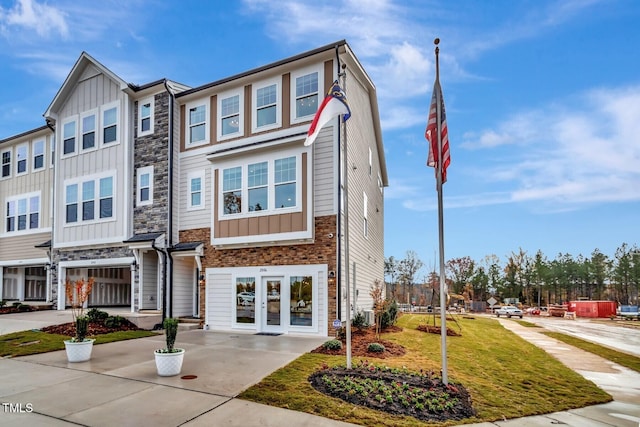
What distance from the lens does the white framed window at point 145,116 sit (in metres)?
16.8

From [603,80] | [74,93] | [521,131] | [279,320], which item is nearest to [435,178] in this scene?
[279,320]

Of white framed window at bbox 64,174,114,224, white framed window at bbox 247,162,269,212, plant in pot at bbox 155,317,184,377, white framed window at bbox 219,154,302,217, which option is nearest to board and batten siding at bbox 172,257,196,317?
white framed window at bbox 219,154,302,217

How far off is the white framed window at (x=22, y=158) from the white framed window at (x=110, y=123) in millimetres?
8371

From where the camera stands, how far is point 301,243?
1317cm

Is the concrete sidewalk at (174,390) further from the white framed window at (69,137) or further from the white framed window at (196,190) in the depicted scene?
the white framed window at (69,137)

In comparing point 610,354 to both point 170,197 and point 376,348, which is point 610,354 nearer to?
point 376,348

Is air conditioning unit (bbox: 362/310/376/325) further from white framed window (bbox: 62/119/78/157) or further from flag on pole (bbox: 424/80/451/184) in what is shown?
white framed window (bbox: 62/119/78/157)

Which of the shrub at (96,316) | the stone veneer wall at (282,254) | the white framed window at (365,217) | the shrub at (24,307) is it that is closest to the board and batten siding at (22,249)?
the shrub at (24,307)

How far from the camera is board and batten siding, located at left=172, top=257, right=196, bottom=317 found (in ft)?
52.9

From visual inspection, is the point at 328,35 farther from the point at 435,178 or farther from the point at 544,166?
the point at 544,166

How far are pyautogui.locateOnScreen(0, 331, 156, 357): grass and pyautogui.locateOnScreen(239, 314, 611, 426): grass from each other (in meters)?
6.98

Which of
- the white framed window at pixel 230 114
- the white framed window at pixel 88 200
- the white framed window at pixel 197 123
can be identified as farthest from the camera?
the white framed window at pixel 88 200

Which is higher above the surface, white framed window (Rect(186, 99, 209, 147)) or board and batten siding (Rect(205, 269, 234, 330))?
white framed window (Rect(186, 99, 209, 147))

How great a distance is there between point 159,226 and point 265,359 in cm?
930
